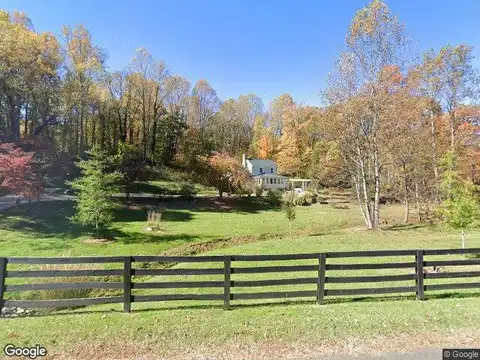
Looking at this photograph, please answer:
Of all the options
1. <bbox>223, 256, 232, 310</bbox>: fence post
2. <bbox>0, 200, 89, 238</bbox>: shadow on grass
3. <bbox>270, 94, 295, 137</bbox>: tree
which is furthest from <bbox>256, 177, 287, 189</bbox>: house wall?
<bbox>223, 256, 232, 310</bbox>: fence post

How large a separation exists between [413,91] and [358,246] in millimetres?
13543

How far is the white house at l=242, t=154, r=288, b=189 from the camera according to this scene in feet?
159

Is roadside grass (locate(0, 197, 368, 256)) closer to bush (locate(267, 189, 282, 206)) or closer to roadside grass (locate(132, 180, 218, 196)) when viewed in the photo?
bush (locate(267, 189, 282, 206))

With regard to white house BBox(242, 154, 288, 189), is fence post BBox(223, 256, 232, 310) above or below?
below

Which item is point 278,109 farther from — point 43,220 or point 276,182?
point 43,220

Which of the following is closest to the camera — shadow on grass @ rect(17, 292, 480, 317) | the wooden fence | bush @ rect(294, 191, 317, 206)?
the wooden fence

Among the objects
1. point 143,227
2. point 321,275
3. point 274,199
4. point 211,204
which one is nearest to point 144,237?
point 143,227

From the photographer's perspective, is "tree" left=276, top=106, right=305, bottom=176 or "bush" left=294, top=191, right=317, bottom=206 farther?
"tree" left=276, top=106, right=305, bottom=176

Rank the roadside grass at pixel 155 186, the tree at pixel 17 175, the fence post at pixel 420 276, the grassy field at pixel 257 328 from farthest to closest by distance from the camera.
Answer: the roadside grass at pixel 155 186, the tree at pixel 17 175, the fence post at pixel 420 276, the grassy field at pixel 257 328

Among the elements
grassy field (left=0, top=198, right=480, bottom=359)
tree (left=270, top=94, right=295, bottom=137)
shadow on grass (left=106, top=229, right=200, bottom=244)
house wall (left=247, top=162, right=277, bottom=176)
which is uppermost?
tree (left=270, top=94, right=295, bottom=137)

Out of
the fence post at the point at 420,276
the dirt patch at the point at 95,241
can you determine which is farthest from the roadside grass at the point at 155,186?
the fence post at the point at 420,276

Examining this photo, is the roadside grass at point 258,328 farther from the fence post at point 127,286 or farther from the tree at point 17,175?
the tree at point 17,175

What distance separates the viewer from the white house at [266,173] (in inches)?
1903

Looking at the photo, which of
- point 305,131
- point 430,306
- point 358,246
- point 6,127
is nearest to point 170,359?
point 430,306
